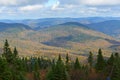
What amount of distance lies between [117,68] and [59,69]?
14.6 meters

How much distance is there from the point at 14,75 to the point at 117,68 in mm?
19405

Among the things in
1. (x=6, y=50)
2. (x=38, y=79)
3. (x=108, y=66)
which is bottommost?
(x=38, y=79)

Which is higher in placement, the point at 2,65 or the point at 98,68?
the point at 2,65

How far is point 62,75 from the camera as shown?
154 feet

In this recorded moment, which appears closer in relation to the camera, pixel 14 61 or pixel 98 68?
pixel 14 61

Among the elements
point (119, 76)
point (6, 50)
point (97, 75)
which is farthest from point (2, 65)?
point (97, 75)

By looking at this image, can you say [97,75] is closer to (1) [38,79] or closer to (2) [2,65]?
(1) [38,79]

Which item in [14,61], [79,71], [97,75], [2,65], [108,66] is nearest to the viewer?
[2,65]

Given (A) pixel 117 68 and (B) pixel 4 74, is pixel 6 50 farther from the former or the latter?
(A) pixel 117 68

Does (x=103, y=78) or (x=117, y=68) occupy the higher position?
(x=117, y=68)

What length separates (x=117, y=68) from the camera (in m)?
56.4

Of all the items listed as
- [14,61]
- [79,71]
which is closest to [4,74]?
[14,61]

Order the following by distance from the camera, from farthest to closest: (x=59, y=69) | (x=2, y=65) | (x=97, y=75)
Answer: (x=97, y=75)
(x=59, y=69)
(x=2, y=65)

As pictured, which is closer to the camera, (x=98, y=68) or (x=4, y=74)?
(x=4, y=74)
